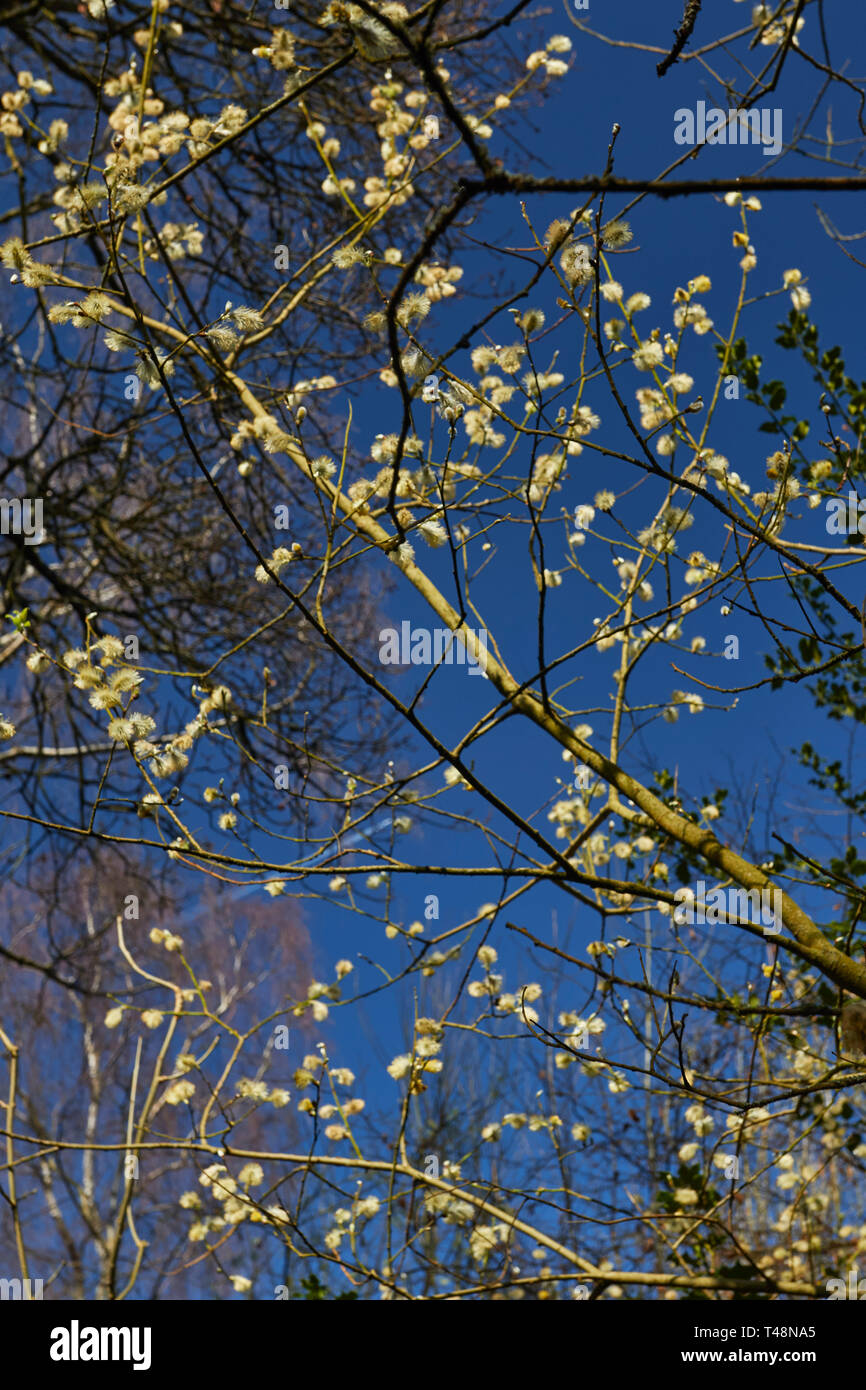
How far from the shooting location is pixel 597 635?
1731 millimetres

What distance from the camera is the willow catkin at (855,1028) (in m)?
1.57

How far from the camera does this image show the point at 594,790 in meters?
3.10

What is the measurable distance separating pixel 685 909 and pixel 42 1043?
10597 mm

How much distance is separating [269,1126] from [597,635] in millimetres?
11238

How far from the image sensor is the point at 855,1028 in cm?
159

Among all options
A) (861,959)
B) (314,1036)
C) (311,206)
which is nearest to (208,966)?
(314,1036)

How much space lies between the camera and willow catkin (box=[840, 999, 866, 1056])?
157cm

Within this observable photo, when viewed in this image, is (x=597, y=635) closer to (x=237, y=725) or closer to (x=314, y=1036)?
(x=237, y=725)

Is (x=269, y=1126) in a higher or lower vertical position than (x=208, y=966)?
lower

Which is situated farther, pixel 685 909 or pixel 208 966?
pixel 208 966

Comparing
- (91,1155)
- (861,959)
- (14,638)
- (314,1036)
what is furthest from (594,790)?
(314,1036)
